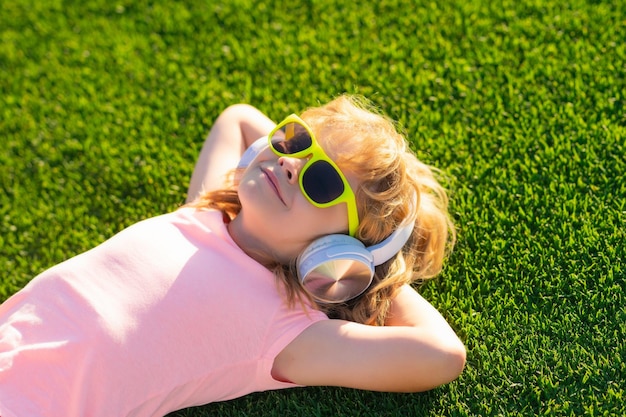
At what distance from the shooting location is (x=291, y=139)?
3.02 metres

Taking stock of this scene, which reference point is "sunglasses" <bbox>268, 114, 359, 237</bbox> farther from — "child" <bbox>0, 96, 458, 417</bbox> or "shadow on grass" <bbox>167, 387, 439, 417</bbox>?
"shadow on grass" <bbox>167, 387, 439, 417</bbox>

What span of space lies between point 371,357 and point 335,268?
38 cm

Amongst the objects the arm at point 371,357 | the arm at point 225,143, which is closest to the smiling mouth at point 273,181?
the arm at point 371,357

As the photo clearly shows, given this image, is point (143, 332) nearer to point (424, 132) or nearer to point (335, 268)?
point (335, 268)

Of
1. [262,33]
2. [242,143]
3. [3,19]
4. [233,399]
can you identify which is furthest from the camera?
[3,19]

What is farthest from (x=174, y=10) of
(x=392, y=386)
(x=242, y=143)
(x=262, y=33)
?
(x=392, y=386)

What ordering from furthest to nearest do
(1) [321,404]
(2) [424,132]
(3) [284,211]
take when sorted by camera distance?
(2) [424,132], (1) [321,404], (3) [284,211]

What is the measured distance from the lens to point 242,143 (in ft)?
12.9

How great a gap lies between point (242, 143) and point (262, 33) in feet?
4.04

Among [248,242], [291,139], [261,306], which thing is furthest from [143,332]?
[291,139]

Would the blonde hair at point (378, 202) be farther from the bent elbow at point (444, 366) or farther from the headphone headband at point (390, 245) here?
the bent elbow at point (444, 366)

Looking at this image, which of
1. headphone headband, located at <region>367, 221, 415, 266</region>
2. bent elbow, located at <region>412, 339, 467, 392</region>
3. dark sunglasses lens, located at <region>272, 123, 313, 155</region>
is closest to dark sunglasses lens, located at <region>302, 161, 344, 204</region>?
dark sunglasses lens, located at <region>272, 123, 313, 155</region>

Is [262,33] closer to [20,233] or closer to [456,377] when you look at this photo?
[20,233]

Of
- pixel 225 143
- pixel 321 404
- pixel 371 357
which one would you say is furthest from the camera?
pixel 225 143
